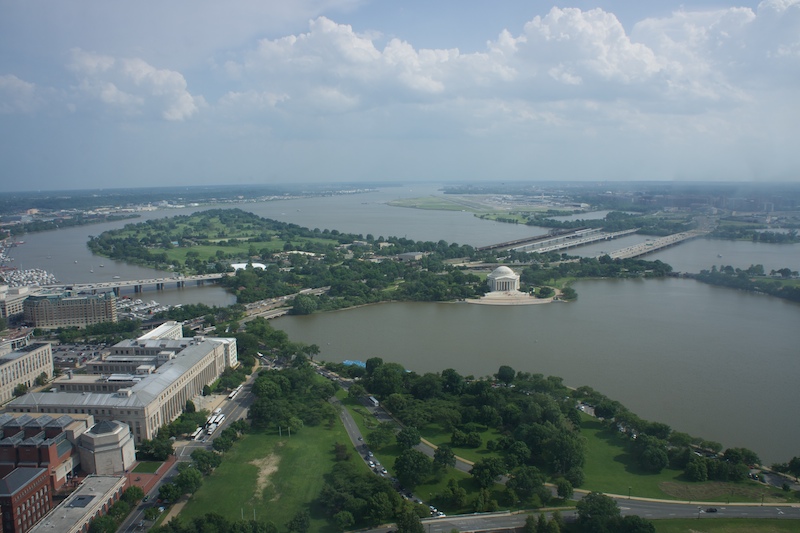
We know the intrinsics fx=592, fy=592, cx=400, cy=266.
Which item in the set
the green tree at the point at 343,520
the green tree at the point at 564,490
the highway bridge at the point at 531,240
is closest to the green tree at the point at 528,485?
the green tree at the point at 564,490

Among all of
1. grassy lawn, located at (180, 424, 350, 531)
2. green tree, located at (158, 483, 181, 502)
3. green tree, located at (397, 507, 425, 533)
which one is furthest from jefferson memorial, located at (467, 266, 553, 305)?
green tree, located at (158, 483, 181, 502)

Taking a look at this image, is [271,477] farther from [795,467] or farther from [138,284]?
[138,284]

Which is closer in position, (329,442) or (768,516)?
(768,516)

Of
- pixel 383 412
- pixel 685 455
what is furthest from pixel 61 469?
pixel 685 455

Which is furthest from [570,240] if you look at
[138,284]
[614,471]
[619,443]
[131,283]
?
[614,471]

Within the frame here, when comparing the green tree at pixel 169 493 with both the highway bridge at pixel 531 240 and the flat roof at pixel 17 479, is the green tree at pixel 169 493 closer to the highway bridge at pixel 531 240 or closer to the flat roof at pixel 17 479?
the flat roof at pixel 17 479

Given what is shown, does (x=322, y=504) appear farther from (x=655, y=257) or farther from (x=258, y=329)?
(x=655, y=257)

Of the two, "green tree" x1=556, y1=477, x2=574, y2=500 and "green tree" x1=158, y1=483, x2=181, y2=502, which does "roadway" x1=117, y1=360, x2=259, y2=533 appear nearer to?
"green tree" x1=158, y1=483, x2=181, y2=502
